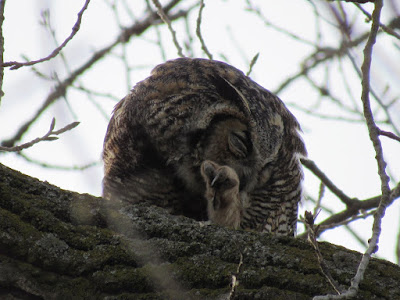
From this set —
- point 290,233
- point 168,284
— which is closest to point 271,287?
point 168,284

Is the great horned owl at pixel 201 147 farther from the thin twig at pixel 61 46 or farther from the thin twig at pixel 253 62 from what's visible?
the thin twig at pixel 61 46

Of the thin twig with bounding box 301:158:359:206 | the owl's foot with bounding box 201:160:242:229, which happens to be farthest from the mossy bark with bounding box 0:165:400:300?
the thin twig with bounding box 301:158:359:206

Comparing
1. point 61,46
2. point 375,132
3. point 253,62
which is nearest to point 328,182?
point 253,62

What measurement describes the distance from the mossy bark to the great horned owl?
115cm

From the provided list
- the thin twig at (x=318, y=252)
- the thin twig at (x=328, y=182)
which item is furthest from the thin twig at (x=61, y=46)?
the thin twig at (x=328, y=182)

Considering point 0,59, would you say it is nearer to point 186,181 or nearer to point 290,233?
point 186,181

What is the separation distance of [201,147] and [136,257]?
1.53 m

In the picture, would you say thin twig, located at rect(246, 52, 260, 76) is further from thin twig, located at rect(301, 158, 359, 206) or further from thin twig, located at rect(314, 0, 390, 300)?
thin twig, located at rect(314, 0, 390, 300)

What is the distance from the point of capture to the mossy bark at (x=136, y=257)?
6.13 feet

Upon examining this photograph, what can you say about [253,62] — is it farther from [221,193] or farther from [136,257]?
[136,257]

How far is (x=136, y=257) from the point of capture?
2010 millimetres

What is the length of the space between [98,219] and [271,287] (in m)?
0.69

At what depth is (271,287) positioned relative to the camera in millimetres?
1950

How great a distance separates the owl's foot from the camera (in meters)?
3.30
